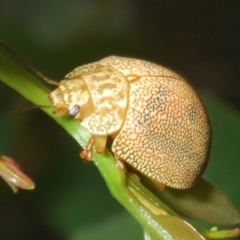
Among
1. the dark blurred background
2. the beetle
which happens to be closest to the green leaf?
the beetle

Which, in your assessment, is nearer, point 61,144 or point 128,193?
point 128,193

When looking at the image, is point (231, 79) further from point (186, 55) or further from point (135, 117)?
point (135, 117)

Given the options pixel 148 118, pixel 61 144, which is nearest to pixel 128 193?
pixel 148 118

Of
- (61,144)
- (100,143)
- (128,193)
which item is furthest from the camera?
(61,144)

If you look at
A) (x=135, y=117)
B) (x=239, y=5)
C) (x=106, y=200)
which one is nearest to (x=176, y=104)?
(x=135, y=117)

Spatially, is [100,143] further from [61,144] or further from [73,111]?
[61,144]

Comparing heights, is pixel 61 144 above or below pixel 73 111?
below

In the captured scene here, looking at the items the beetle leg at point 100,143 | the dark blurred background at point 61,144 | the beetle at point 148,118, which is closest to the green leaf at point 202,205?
the beetle at point 148,118

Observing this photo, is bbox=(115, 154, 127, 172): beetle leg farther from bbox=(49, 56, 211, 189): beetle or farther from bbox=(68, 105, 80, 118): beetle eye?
bbox=(68, 105, 80, 118): beetle eye
